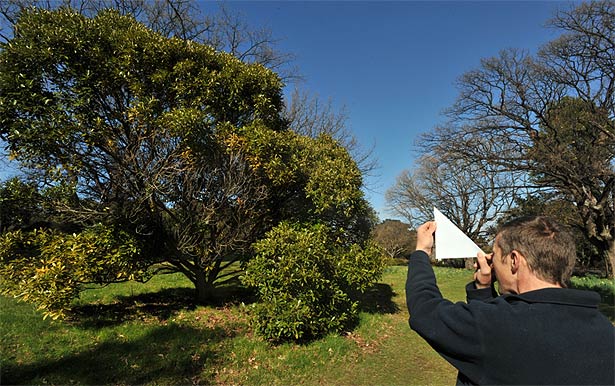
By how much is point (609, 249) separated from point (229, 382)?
47.6 feet

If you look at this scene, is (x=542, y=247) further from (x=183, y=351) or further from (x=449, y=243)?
→ (x=183, y=351)

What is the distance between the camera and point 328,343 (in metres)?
5.58

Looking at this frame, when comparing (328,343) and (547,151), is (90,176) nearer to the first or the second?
(328,343)

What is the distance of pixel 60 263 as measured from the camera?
470 cm

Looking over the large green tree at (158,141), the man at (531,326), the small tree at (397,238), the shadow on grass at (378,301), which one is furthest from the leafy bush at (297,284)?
the small tree at (397,238)

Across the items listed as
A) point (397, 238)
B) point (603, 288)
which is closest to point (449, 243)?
point (603, 288)

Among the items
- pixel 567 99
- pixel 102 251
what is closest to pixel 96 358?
pixel 102 251

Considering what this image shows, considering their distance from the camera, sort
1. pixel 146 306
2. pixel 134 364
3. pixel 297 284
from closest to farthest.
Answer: pixel 134 364, pixel 297 284, pixel 146 306

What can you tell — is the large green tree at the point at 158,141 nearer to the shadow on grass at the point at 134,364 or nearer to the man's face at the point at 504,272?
the shadow on grass at the point at 134,364

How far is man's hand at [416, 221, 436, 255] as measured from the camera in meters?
1.69

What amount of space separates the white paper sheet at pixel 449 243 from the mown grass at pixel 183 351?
11.3 feet

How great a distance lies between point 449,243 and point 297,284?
3904 mm

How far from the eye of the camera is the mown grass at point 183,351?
4.23m

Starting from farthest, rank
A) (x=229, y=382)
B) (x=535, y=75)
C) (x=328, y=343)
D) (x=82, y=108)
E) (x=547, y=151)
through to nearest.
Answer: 1. (x=535, y=75)
2. (x=547, y=151)
3. (x=328, y=343)
4. (x=82, y=108)
5. (x=229, y=382)
